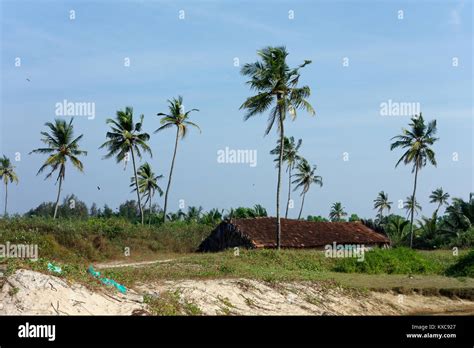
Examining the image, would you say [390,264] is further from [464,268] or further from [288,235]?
[288,235]

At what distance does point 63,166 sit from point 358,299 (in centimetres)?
→ 3040

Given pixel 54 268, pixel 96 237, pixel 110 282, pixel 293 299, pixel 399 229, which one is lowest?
pixel 399 229

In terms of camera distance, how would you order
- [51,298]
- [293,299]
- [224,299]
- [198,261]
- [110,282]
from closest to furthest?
[51,298] < [110,282] < [224,299] < [293,299] < [198,261]

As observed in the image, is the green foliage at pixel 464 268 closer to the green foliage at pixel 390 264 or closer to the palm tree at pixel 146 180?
the green foliage at pixel 390 264

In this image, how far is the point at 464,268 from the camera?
102 feet

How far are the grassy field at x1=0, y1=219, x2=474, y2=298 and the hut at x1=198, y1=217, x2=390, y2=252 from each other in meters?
3.67

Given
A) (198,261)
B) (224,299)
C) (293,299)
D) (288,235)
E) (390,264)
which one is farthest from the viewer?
(288,235)

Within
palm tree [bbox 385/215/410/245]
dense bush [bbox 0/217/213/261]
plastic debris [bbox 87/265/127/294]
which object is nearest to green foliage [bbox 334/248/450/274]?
dense bush [bbox 0/217/213/261]

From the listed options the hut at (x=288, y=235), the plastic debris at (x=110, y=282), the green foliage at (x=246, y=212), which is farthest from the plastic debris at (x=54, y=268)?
the green foliage at (x=246, y=212)

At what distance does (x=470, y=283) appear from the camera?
2767 cm

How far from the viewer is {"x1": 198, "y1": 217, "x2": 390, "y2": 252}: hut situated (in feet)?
130

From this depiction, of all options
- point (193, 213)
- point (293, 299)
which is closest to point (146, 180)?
point (193, 213)

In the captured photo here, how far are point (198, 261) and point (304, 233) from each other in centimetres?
1711
